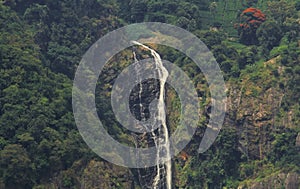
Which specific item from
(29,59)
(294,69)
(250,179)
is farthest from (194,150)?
(29,59)

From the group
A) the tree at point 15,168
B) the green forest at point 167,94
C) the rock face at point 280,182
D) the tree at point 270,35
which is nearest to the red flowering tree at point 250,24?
the green forest at point 167,94

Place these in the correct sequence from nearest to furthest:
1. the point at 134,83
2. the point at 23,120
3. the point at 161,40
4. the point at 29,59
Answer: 1. the point at 23,120
2. the point at 29,59
3. the point at 134,83
4. the point at 161,40

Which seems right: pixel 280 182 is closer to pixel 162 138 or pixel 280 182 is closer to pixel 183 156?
pixel 183 156

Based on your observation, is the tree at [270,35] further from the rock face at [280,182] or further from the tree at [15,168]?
the tree at [15,168]

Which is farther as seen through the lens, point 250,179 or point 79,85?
point 79,85

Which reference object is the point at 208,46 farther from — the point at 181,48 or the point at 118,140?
the point at 118,140

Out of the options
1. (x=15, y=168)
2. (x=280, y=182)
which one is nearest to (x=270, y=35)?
(x=280, y=182)

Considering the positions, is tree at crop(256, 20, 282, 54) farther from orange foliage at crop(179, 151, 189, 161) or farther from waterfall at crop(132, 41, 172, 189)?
orange foliage at crop(179, 151, 189, 161)
